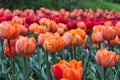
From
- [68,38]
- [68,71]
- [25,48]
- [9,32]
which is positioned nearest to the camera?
[68,71]

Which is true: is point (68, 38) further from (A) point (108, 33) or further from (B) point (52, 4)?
(B) point (52, 4)

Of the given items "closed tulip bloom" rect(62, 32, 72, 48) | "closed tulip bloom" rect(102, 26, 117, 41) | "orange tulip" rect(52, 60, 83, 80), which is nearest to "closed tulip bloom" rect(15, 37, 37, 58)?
"closed tulip bloom" rect(62, 32, 72, 48)

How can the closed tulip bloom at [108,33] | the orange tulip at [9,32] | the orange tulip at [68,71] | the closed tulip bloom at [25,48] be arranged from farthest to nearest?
the closed tulip bloom at [108,33], the orange tulip at [9,32], the closed tulip bloom at [25,48], the orange tulip at [68,71]

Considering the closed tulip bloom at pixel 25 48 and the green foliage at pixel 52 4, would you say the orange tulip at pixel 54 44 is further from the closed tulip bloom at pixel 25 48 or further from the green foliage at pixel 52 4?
the green foliage at pixel 52 4

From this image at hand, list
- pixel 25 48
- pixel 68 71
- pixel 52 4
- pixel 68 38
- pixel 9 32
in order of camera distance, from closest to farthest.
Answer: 1. pixel 68 71
2. pixel 25 48
3. pixel 9 32
4. pixel 68 38
5. pixel 52 4

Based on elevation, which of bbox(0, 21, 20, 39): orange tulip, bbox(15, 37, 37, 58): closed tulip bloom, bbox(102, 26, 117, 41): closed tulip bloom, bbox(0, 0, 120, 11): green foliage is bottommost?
bbox(0, 0, 120, 11): green foliage

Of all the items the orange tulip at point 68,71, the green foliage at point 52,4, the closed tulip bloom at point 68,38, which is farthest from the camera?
the green foliage at point 52,4

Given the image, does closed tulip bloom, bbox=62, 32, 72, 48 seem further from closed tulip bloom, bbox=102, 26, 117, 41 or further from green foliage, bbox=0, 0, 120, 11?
A: green foliage, bbox=0, 0, 120, 11

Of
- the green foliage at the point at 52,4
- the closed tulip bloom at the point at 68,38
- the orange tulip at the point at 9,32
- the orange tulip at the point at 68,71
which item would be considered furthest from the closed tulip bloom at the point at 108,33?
the green foliage at the point at 52,4

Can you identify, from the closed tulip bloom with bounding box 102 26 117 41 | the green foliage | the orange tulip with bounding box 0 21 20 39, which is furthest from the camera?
the green foliage

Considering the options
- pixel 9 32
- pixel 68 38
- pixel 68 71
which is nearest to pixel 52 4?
pixel 68 38

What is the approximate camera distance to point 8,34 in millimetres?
2756

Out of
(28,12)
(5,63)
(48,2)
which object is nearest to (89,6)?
(48,2)

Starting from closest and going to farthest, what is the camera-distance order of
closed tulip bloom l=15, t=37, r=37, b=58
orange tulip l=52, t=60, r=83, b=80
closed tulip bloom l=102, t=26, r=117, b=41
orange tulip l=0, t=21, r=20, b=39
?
1. orange tulip l=52, t=60, r=83, b=80
2. closed tulip bloom l=15, t=37, r=37, b=58
3. orange tulip l=0, t=21, r=20, b=39
4. closed tulip bloom l=102, t=26, r=117, b=41
